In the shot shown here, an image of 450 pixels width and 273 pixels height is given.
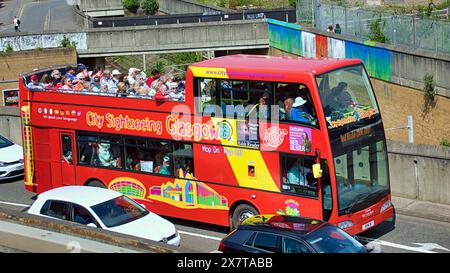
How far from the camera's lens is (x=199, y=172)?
1895 centimetres

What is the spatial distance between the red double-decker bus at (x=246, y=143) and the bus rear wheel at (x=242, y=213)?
0.09 ft

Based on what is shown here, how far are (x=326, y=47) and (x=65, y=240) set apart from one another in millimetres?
23166

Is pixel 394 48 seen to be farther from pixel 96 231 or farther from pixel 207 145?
pixel 96 231

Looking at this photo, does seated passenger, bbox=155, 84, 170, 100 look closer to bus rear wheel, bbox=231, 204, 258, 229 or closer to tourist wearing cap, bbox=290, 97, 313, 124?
bus rear wheel, bbox=231, 204, 258, 229

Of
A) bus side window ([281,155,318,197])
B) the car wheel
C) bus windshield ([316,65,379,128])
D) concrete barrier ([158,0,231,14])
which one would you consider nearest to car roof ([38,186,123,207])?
the car wheel

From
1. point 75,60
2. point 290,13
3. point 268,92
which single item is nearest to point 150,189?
point 268,92

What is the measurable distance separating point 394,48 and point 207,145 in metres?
12.9

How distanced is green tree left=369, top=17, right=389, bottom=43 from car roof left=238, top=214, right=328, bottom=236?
17599 mm

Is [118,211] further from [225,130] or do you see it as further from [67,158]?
[67,158]

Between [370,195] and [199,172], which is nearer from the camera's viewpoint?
[370,195]

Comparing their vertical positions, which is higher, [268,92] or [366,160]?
[268,92]

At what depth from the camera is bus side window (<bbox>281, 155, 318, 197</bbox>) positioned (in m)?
17.0

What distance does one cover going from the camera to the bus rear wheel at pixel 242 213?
18250mm
